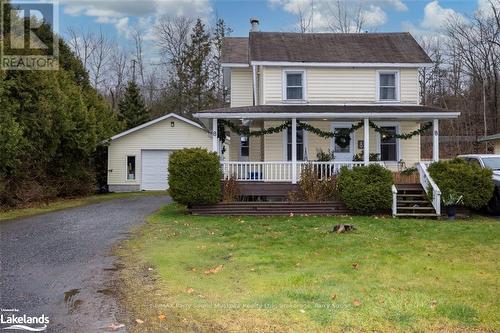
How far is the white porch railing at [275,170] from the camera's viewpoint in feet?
48.8

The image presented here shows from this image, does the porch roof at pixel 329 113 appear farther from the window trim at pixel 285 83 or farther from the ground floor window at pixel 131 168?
the ground floor window at pixel 131 168

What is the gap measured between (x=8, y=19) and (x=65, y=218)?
31.7 feet

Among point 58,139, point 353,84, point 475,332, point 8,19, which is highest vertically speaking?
point 8,19

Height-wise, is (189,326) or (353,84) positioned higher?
(353,84)

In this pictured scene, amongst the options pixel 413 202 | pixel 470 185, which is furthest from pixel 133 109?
pixel 470 185

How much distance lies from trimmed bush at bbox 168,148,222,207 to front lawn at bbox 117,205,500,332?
3.00 metres

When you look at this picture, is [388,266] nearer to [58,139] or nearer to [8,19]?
[58,139]

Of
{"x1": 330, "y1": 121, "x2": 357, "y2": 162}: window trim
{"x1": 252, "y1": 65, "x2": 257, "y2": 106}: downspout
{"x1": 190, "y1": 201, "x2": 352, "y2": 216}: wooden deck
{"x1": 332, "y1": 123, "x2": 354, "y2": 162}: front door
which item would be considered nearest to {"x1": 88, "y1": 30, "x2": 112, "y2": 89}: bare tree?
{"x1": 252, "y1": 65, "x2": 257, "y2": 106}: downspout

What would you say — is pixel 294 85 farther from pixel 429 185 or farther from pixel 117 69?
pixel 117 69

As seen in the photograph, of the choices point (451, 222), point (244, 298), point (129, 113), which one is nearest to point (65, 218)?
point (244, 298)

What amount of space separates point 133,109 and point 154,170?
31.1 feet

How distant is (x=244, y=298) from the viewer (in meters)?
5.21

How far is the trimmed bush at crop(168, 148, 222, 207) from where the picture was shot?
13.4 metres

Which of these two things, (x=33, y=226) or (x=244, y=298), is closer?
(x=244, y=298)
